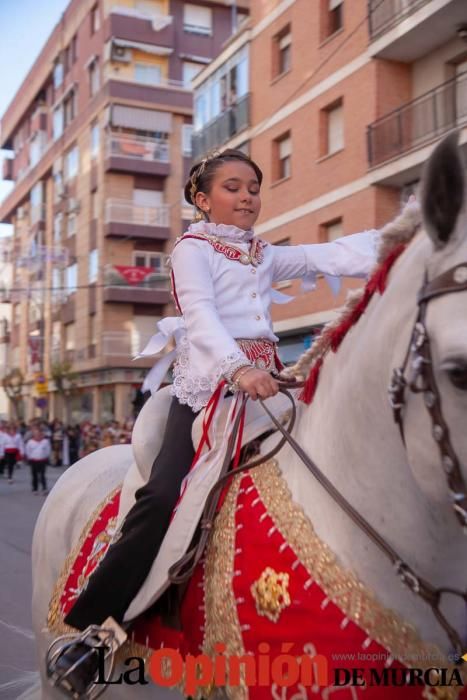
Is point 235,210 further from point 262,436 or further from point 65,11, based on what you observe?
point 65,11

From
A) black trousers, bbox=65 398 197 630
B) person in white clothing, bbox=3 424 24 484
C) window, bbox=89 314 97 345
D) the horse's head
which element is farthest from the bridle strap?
window, bbox=89 314 97 345

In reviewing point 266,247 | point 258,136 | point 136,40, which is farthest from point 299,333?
point 136,40

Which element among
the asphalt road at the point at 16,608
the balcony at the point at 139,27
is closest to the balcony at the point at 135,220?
the balcony at the point at 139,27

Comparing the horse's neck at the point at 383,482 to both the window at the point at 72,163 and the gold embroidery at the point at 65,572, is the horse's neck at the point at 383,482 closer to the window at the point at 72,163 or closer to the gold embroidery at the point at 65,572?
the gold embroidery at the point at 65,572

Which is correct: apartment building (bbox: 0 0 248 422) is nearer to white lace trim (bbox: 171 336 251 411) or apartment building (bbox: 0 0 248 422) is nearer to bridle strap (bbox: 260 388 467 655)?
white lace trim (bbox: 171 336 251 411)

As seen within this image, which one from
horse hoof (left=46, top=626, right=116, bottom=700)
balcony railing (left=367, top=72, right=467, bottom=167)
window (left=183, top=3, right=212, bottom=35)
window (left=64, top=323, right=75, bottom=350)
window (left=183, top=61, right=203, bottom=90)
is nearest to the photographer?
horse hoof (left=46, top=626, right=116, bottom=700)

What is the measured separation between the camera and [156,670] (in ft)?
8.89

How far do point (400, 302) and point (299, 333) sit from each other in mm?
18761

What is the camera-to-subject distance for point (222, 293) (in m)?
3.04

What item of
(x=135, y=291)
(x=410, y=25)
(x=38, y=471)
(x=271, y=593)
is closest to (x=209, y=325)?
(x=271, y=593)

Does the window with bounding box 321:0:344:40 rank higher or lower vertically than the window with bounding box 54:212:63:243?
higher

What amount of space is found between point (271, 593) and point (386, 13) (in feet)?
60.4

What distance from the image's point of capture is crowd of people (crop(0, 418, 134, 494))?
63.1ft

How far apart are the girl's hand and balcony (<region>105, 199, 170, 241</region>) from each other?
115ft
